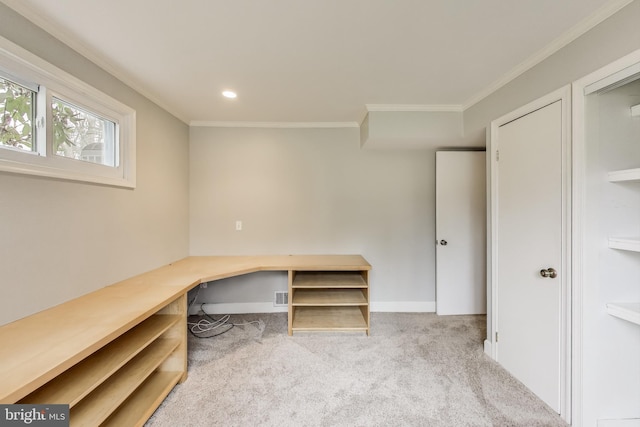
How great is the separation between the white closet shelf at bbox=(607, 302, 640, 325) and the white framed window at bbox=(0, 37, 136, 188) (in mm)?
3175

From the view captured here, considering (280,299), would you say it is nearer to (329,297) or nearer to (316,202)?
(329,297)

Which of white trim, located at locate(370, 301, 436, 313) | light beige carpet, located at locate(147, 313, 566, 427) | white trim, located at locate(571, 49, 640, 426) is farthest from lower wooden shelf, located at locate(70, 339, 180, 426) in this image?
white trim, located at locate(571, 49, 640, 426)

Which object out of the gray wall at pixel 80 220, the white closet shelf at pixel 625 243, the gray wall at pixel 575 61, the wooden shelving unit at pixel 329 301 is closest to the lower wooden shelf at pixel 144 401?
the gray wall at pixel 80 220

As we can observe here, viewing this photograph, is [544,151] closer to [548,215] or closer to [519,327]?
[548,215]

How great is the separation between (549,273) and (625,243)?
0.39m

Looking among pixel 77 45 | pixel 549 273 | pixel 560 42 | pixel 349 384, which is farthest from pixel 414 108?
pixel 77 45

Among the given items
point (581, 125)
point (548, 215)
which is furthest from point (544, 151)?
point (548, 215)

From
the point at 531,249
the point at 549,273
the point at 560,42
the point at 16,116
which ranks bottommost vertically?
the point at 549,273

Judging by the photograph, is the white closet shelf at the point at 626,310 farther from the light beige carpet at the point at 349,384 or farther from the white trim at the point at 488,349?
the white trim at the point at 488,349

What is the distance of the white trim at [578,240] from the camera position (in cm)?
136

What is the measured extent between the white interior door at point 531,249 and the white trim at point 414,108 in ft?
2.02

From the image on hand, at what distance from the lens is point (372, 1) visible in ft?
3.88

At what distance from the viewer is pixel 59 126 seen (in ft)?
4.92

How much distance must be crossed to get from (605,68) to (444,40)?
2.64 feet
